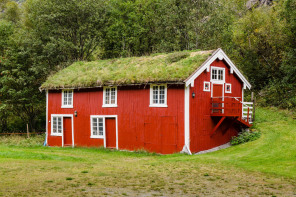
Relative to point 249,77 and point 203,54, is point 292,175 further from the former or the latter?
point 249,77

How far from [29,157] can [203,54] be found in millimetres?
12473

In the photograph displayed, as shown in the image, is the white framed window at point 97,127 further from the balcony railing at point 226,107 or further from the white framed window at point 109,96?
the balcony railing at point 226,107

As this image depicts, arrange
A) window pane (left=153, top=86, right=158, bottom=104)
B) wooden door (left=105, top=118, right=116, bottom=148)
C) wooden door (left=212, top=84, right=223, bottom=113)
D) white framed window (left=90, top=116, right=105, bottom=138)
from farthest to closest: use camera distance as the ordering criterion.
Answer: white framed window (left=90, top=116, right=105, bottom=138) < wooden door (left=105, top=118, right=116, bottom=148) < wooden door (left=212, top=84, right=223, bottom=113) < window pane (left=153, top=86, right=158, bottom=104)

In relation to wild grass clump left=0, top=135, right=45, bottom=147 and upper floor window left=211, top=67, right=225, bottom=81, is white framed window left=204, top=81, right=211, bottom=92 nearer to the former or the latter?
upper floor window left=211, top=67, right=225, bottom=81

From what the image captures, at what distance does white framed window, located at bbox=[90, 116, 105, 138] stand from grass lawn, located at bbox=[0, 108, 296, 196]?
169 inches

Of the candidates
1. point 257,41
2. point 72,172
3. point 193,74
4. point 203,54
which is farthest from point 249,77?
point 72,172

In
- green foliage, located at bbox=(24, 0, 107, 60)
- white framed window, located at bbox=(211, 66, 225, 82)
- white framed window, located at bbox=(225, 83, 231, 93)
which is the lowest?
white framed window, located at bbox=(225, 83, 231, 93)

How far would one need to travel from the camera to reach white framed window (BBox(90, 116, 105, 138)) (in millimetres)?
25188

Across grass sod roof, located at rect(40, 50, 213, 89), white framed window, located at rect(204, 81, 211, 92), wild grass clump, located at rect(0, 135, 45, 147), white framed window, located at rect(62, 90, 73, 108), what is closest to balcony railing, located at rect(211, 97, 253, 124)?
white framed window, located at rect(204, 81, 211, 92)

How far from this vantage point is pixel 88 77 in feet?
84.7

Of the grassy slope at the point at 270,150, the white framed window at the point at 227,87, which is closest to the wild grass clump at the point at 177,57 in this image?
the white framed window at the point at 227,87

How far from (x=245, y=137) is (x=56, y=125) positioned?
14.7 metres

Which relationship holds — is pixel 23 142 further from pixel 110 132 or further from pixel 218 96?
pixel 218 96

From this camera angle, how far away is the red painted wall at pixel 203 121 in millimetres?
21572
